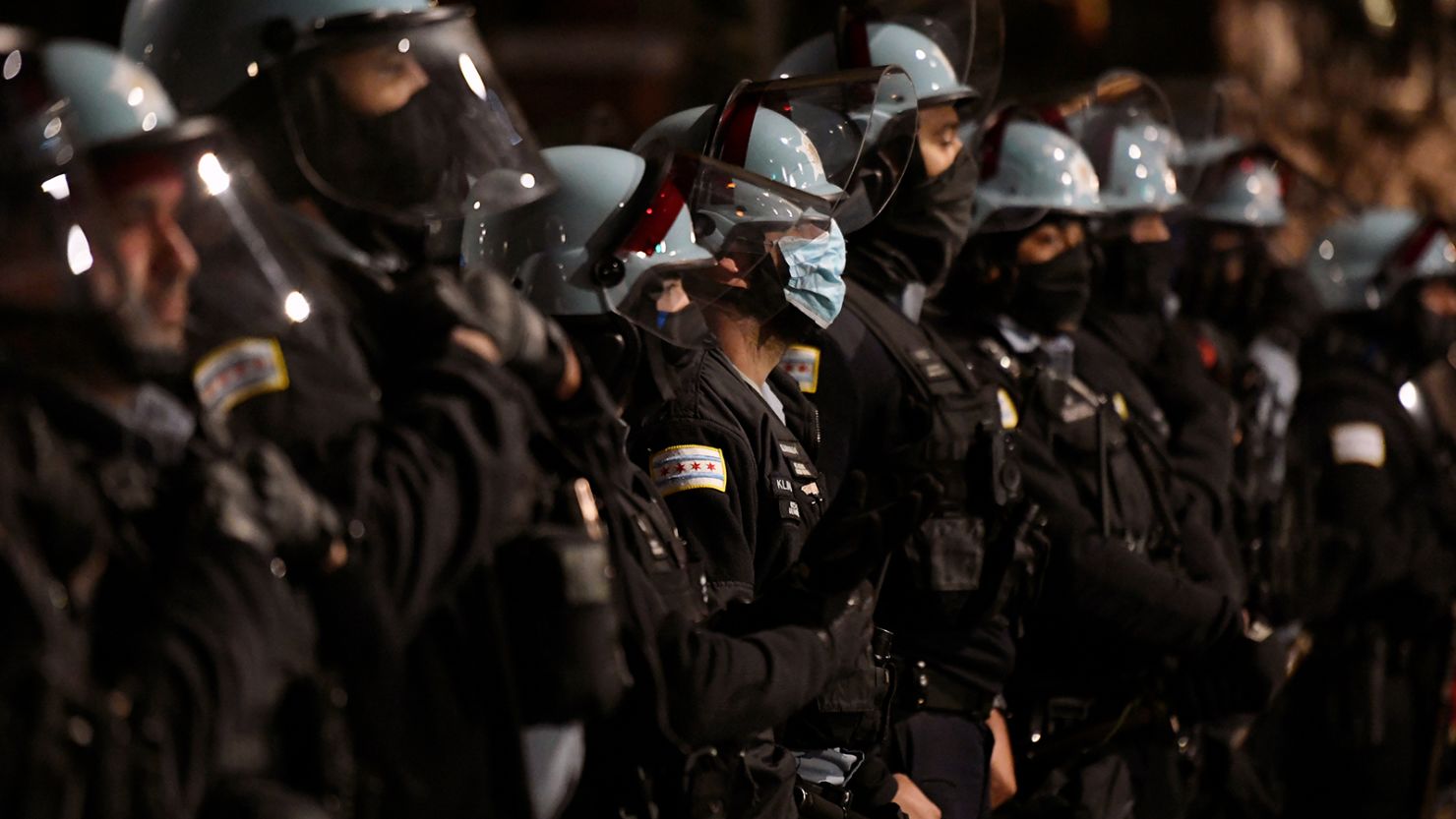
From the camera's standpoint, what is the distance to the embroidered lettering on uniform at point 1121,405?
582cm

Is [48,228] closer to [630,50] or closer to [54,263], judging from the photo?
[54,263]

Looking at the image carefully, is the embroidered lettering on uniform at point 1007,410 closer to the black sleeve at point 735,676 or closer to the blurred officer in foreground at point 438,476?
the black sleeve at point 735,676

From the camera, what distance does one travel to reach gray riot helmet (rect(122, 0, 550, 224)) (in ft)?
10.7

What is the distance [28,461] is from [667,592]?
1179 mm

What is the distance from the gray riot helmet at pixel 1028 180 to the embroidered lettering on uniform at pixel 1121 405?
493 millimetres

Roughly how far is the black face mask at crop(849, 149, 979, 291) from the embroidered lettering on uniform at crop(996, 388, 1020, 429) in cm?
31

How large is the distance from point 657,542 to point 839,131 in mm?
1679

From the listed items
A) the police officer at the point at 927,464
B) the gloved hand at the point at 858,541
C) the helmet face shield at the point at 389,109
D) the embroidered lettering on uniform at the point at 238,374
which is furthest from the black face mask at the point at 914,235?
the embroidered lettering on uniform at the point at 238,374

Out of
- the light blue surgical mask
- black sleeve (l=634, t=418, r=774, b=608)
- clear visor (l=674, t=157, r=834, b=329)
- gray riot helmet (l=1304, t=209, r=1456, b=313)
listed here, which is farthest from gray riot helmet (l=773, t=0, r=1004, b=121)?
gray riot helmet (l=1304, t=209, r=1456, b=313)

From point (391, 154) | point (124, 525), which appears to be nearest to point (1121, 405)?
point (391, 154)

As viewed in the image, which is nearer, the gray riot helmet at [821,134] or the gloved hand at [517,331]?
the gloved hand at [517,331]

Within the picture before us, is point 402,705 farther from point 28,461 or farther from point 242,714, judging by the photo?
point 28,461

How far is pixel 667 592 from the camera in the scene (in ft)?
10.9

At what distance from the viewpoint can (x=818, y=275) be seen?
14.4ft
